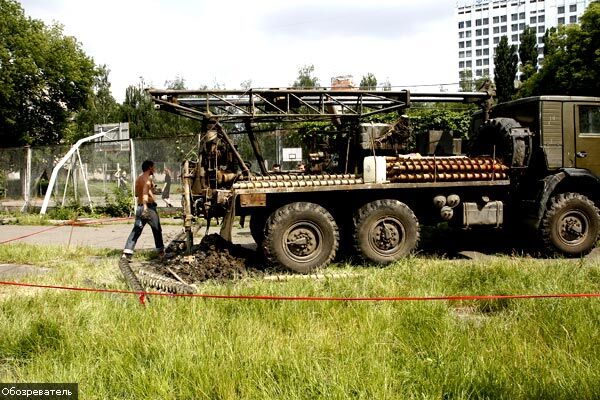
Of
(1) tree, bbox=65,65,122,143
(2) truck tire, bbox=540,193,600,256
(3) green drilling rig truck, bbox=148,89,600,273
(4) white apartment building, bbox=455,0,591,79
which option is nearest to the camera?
(3) green drilling rig truck, bbox=148,89,600,273

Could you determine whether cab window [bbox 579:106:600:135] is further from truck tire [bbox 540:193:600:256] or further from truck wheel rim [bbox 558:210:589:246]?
truck wheel rim [bbox 558:210:589:246]

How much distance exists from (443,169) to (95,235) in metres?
9.11

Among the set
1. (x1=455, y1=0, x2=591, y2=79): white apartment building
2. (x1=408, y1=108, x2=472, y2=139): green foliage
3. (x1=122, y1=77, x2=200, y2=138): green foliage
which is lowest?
(x1=408, y1=108, x2=472, y2=139): green foliage

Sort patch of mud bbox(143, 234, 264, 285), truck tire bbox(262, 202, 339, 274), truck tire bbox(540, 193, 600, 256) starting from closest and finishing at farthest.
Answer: patch of mud bbox(143, 234, 264, 285) → truck tire bbox(262, 202, 339, 274) → truck tire bbox(540, 193, 600, 256)

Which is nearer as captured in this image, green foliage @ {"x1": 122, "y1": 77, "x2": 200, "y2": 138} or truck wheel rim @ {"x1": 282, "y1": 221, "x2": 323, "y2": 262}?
truck wheel rim @ {"x1": 282, "y1": 221, "x2": 323, "y2": 262}

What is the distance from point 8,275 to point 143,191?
2.47 m

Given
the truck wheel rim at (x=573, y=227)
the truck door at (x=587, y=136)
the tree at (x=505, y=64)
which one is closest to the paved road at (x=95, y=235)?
the truck wheel rim at (x=573, y=227)

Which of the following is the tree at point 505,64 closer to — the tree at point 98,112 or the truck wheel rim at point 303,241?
the tree at point 98,112

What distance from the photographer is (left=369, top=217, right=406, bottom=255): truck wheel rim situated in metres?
8.33

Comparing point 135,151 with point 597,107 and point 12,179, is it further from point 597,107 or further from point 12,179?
point 597,107

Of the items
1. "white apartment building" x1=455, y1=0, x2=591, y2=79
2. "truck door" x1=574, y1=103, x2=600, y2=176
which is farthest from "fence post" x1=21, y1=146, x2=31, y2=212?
"white apartment building" x1=455, y1=0, x2=591, y2=79

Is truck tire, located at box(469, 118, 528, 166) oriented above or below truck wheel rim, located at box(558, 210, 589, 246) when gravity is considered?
above

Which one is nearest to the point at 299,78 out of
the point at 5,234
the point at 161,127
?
the point at 161,127

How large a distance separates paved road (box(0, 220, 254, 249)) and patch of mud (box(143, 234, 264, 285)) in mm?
3176
